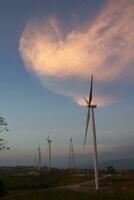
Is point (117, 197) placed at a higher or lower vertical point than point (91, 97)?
lower

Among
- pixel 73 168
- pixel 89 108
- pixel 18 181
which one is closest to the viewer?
pixel 89 108

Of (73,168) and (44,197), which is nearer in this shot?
(44,197)

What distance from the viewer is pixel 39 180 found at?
10206 cm

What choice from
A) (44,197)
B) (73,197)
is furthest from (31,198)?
(73,197)

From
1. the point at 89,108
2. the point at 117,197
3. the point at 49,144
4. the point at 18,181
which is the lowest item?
the point at 117,197

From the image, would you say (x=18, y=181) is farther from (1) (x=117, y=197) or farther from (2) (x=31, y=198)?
(1) (x=117, y=197)

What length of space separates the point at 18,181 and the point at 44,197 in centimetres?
5421

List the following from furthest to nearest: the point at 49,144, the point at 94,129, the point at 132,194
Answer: the point at 49,144 → the point at 94,129 → the point at 132,194

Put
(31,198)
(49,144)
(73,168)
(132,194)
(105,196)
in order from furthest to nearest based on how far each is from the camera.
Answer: (73,168)
(49,144)
(31,198)
(105,196)
(132,194)

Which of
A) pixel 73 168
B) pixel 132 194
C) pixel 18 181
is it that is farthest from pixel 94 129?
pixel 73 168

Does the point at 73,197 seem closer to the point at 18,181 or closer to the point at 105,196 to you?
the point at 105,196

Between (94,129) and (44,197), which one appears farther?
(94,129)

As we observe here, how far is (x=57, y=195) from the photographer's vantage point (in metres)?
48.0

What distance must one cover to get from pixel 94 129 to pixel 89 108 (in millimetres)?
6519
